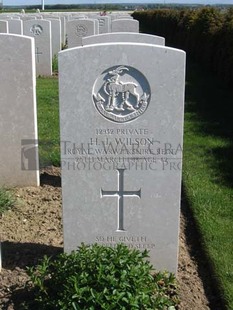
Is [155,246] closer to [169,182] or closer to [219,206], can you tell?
[169,182]

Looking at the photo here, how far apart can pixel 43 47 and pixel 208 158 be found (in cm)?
703

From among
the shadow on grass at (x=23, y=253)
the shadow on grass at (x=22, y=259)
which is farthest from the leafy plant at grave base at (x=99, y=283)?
the shadow on grass at (x=23, y=253)

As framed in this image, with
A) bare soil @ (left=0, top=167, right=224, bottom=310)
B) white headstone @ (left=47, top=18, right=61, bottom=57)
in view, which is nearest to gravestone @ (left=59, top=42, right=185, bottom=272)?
bare soil @ (left=0, top=167, right=224, bottom=310)

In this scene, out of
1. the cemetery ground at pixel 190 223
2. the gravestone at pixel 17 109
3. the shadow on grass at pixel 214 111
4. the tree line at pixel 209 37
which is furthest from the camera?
the tree line at pixel 209 37

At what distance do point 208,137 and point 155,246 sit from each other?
12.0 ft

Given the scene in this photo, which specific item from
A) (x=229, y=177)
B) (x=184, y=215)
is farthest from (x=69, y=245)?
(x=229, y=177)

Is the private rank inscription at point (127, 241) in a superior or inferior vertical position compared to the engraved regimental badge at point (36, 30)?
inferior

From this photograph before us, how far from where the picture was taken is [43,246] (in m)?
4.16

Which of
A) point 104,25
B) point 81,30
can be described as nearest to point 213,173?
point 81,30

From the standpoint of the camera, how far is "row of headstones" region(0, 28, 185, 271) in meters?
3.29

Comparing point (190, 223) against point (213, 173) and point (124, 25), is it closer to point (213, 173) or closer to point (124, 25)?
point (213, 173)

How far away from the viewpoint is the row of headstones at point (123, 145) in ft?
10.8

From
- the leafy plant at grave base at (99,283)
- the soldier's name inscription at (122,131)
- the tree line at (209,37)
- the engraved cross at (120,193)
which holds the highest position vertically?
the tree line at (209,37)

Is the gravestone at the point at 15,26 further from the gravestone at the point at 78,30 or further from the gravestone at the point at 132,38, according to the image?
the gravestone at the point at 132,38
